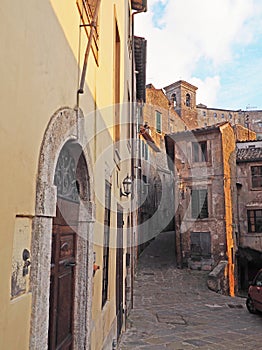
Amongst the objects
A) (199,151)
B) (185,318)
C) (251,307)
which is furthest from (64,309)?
(199,151)

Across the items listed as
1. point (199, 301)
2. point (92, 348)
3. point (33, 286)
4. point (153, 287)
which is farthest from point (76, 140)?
point (153, 287)

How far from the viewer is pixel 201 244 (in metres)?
18.5

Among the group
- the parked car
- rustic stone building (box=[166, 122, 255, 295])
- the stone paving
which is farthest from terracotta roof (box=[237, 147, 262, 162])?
the parked car

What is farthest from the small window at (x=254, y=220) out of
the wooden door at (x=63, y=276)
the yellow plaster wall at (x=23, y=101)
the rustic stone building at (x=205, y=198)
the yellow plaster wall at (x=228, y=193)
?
the yellow plaster wall at (x=23, y=101)

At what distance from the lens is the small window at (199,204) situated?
18875mm

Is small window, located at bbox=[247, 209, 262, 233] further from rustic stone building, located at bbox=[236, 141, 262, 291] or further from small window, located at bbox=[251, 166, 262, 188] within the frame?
small window, located at bbox=[251, 166, 262, 188]

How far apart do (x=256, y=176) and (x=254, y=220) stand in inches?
109

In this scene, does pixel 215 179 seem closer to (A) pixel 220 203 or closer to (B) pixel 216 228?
(A) pixel 220 203

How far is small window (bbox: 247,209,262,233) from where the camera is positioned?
20.7 m

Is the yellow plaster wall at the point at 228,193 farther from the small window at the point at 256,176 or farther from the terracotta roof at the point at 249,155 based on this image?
the small window at the point at 256,176

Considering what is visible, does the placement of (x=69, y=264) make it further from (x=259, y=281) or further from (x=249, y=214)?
(x=249, y=214)

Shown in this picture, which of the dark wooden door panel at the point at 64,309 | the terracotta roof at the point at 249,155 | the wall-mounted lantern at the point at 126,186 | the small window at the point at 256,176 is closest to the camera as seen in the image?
the dark wooden door panel at the point at 64,309

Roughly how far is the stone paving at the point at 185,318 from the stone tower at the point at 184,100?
30546mm

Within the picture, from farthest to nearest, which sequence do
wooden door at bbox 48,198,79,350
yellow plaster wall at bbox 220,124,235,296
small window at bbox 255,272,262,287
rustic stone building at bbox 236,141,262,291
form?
rustic stone building at bbox 236,141,262,291, yellow plaster wall at bbox 220,124,235,296, small window at bbox 255,272,262,287, wooden door at bbox 48,198,79,350
